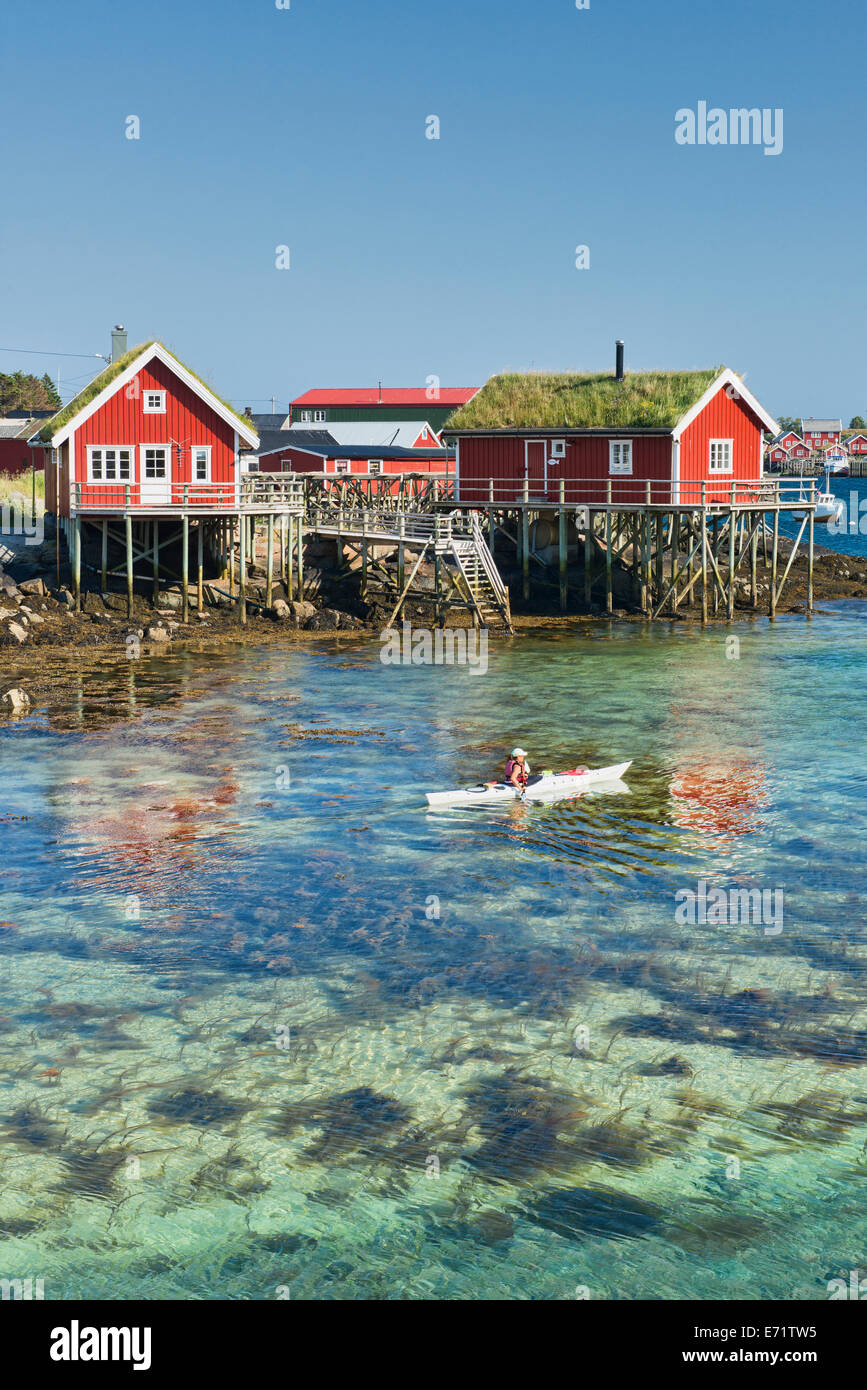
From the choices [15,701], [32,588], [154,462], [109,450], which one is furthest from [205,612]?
[15,701]

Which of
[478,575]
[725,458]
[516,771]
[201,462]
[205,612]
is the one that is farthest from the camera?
[725,458]

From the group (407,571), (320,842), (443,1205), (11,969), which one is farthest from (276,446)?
(443,1205)

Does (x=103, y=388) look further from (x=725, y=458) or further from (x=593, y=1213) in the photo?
(x=593, y=1213)

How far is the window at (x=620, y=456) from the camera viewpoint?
144 feet

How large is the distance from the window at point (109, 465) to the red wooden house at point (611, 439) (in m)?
12.2

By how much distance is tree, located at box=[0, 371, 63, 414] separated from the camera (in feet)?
429

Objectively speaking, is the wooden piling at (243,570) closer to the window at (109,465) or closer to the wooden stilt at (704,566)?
the window at (109,465)

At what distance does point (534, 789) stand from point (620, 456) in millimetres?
24496

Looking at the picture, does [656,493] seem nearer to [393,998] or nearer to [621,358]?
[621,358]

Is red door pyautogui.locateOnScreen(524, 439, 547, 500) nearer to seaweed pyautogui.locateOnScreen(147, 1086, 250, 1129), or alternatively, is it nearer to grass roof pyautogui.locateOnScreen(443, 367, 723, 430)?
grass roof pyautogui.locateOnScreen(443, 367, 723, 430)

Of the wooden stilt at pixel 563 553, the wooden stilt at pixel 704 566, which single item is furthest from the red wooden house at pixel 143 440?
the wooden stilt at pixel 704 566

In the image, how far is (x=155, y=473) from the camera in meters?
40.8

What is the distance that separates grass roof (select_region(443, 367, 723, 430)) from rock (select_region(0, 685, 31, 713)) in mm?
21897
